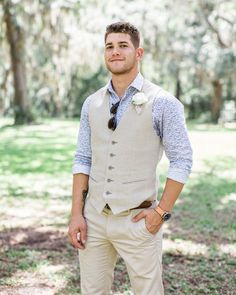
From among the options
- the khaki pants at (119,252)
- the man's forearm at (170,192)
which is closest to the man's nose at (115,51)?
the man's forearm at (170,192)

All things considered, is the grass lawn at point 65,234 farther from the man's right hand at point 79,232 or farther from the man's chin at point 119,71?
the man's chin at point 119,71

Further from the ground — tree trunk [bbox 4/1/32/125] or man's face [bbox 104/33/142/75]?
man's face [bbox 104/33/142/75]

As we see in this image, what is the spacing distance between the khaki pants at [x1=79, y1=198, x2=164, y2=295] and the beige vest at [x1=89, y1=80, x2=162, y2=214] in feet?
0.23

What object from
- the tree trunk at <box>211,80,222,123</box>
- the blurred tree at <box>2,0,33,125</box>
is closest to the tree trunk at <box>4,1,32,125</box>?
the blurred tree at <box>2,0,33,125</box>

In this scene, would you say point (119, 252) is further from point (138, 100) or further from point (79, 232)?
point (138, 100)

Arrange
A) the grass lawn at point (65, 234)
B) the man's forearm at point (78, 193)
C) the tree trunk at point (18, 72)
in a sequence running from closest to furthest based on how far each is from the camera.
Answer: the man's forearm at point (78, 193)
the grass lawn at point (65, 234)
the tree trunk at point (18, 72)

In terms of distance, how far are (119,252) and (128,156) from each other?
0.46 meters

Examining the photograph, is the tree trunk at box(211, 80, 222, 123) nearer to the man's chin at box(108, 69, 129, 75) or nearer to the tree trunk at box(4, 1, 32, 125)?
the tree trunk at box(4, 1, 32, 125)

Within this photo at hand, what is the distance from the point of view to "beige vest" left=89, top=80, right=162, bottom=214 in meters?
2.29

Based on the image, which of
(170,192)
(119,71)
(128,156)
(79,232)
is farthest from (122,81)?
(79,232)

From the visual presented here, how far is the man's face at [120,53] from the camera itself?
2.31m

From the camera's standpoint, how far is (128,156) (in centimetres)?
232

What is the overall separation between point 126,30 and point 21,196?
15.8 feet

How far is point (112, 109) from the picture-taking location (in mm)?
2352
